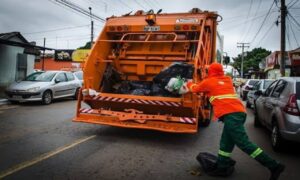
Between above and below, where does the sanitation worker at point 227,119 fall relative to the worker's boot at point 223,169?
above

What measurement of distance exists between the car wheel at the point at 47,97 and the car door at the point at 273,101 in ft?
30.3

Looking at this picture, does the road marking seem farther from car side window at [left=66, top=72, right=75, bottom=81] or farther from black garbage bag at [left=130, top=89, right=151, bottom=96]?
car side window at [left=66, top=72, right=75, bottom=81]

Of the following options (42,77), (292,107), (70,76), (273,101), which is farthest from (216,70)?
(70,76)

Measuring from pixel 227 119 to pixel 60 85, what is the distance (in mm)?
11293

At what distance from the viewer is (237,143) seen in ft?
15.8

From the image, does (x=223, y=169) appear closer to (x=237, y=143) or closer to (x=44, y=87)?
(x=237, y=143)

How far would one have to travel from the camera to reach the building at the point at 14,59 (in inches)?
789

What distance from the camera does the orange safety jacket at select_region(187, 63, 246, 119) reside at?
5000 millimetres

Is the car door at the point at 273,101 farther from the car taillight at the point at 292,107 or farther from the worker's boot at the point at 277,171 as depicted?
the worker's boot at the point at 277,171

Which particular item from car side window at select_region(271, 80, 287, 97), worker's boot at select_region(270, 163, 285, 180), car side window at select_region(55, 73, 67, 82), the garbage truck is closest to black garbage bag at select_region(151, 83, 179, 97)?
the garbage truck

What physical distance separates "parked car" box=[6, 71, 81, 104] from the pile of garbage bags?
6.09 metres

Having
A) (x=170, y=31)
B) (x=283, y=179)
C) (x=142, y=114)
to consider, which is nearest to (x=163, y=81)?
(x=142, y=114)

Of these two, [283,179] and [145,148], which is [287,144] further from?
[145,148]

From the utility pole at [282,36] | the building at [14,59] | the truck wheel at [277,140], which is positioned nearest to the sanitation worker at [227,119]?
the truck wheel at [277,140]
